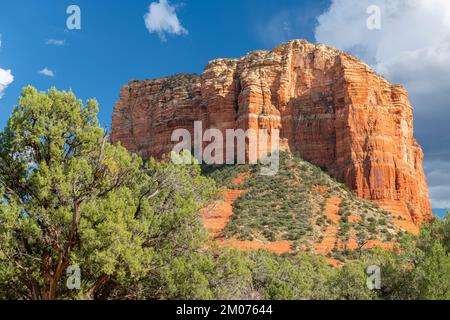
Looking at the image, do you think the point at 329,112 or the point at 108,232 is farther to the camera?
the point at 329,112

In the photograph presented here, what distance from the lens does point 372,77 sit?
83.8m

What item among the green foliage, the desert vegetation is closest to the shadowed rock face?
the desert vegetation

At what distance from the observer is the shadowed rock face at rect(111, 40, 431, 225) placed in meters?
79.1

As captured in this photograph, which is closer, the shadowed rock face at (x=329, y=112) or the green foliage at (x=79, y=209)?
the green foliage at (x=79, y=209)

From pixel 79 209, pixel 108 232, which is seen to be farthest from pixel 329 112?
pixel 108 232

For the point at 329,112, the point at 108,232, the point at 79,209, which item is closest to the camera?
the point at 108,232

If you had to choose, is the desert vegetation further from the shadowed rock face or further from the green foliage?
the shadowed rock face

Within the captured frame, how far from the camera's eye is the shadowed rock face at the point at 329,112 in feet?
260

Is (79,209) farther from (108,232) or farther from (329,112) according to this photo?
(329,112)

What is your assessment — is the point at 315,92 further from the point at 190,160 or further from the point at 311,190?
the point at 190,160

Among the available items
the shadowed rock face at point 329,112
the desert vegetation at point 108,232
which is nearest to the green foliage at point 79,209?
the desert vegetation at point 108,232

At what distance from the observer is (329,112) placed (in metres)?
82.8

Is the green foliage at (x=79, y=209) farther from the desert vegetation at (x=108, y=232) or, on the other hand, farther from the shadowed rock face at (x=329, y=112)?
the shadowed rock face at (x=329, y=112)
